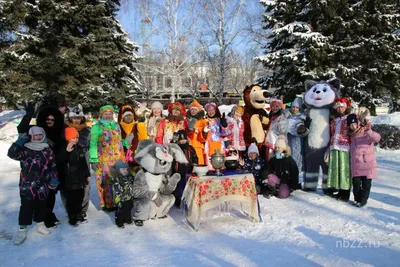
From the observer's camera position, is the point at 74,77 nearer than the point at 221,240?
No

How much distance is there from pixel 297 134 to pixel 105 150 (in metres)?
3.23

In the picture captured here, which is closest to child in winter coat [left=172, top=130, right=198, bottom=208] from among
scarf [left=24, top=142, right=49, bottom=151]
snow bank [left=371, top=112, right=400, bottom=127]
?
scarf [left=24, top=142, right=49, bottom=151]

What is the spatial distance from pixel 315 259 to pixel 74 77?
12552 mm

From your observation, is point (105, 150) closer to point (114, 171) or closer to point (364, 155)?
point (114, 171)

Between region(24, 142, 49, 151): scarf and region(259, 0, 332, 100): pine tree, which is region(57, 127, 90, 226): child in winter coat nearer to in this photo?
region(24, 142, 49, 151): scarf

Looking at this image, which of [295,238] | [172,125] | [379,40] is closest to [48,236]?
[172,125]

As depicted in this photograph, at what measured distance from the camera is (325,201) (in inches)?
200

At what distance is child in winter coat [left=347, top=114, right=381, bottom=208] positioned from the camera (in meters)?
4.68

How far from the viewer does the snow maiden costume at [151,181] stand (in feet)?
13.9

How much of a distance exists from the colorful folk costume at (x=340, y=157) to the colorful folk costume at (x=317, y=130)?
177 millimetres

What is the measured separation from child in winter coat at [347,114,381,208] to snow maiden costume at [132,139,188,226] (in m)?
2.68

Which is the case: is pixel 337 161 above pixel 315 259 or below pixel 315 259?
above

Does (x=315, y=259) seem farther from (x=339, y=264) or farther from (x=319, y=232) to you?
(x=319, y=232)

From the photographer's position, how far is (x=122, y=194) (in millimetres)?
4250
